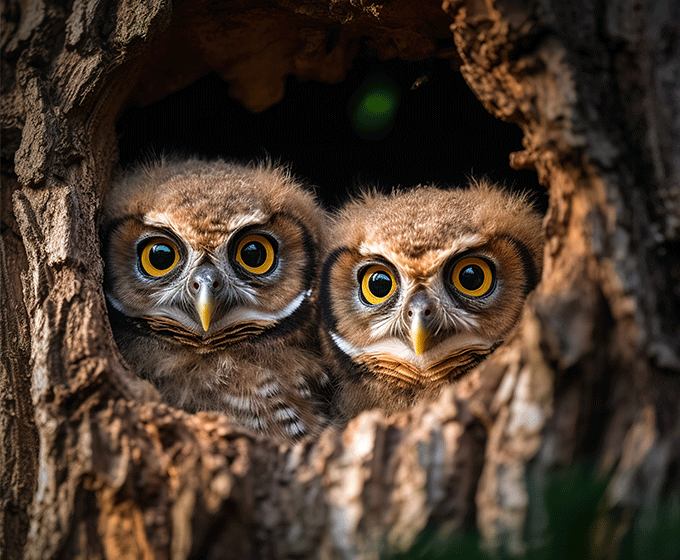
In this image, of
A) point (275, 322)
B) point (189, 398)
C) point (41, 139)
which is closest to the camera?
point (41, 139)

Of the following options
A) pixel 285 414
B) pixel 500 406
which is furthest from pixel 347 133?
pixel 500 406

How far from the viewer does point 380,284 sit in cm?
234

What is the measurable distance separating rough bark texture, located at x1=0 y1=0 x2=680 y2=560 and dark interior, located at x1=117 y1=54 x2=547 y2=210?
4.94 ft

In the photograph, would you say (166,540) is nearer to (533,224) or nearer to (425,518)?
(425,518)

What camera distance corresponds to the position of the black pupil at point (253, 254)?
241cm

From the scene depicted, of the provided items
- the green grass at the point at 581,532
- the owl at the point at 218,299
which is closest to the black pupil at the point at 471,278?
the owl at the point at 218,299

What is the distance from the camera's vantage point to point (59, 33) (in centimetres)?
214

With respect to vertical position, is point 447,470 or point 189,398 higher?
point 447,470

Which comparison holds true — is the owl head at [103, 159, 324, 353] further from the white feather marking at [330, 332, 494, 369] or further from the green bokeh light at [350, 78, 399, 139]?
the green bokeh light at [350, 78, 399, 139]

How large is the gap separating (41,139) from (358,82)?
1706 millimetres

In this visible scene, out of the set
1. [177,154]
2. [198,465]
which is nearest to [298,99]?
[177,154]

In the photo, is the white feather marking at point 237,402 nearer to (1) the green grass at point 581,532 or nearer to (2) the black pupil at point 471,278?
(2) the black pupil at point 471,278

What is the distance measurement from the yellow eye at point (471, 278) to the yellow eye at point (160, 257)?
115 cm

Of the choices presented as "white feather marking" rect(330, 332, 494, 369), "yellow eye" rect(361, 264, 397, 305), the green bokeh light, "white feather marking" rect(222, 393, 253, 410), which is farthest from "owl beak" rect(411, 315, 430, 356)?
the green bokeh light
